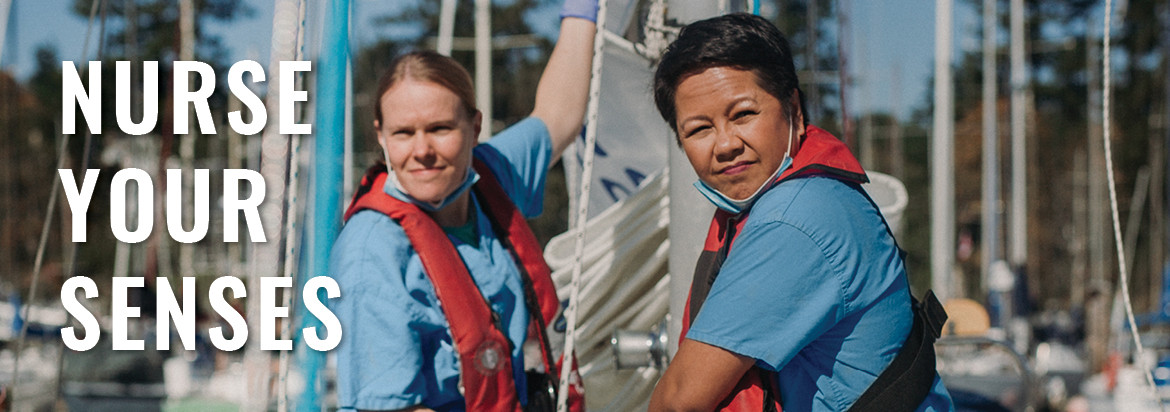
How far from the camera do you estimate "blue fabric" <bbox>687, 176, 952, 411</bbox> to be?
1423 mm

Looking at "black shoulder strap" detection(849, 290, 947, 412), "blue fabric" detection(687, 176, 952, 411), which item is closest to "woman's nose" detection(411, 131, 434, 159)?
"blue fabric" detection(687, 176, 952, 411)

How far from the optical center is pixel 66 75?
13.8ft

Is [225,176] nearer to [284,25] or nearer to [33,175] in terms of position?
[284,25]

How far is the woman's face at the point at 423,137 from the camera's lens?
212 cm

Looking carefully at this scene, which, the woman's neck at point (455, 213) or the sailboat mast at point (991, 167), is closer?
Result: the woman's neck at point (455, 213)

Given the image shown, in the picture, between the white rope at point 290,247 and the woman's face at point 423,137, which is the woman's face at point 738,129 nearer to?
the woman's face at point 423,137

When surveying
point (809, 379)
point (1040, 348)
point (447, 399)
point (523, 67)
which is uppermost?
point (523, 67)

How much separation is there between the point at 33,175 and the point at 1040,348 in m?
26.5

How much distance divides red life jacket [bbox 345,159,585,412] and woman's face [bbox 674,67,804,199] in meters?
0.61

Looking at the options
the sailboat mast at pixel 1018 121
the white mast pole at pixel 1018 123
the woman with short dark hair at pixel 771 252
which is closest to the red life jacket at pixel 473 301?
the woman with short dark hair at pixel 771 252

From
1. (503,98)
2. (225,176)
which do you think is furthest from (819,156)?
(503,98)

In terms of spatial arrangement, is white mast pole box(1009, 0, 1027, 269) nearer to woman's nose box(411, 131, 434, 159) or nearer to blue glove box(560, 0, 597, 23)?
blue glove box(560, 0, 597, 23)

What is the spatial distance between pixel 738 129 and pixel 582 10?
1.22 metres

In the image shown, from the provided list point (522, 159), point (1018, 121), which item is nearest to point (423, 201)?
point (522, 159)
